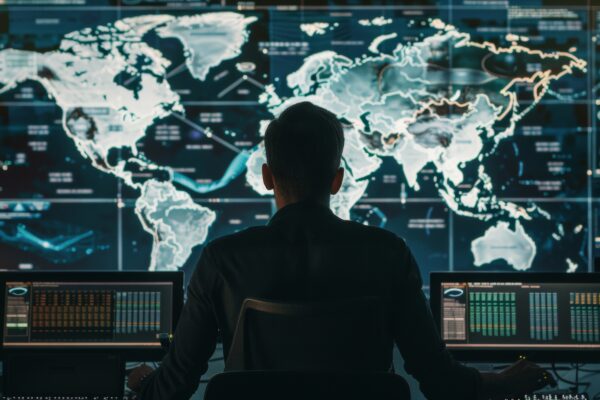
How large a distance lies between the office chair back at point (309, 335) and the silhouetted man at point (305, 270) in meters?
0.06

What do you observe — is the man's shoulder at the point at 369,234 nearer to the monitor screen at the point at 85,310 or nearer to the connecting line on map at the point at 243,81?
the monitor screen at the point at 85,310

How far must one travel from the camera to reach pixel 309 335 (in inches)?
41.9

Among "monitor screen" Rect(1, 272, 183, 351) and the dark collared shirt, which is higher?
the dark collared shirt

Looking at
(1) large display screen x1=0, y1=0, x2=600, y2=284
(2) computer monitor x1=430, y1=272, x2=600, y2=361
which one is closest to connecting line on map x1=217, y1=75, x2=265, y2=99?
(1) large display screen x1=0, y1=0, x2=600, y2=284

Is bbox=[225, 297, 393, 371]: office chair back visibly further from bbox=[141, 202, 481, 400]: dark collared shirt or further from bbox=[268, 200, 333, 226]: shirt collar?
bbox=[268, 200, 333, 226]: shirt collar

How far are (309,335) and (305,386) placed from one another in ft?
0.49

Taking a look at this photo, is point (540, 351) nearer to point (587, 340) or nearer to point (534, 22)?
point (587, 340)

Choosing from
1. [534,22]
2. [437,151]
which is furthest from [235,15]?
[534,22]

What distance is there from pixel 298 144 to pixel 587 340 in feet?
4.63

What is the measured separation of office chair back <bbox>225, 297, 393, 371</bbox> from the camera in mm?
1058

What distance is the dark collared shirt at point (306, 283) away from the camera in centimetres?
113

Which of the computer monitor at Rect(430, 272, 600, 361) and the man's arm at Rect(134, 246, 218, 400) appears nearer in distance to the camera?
the man's arm at Rect(134, 246, 218, 400)

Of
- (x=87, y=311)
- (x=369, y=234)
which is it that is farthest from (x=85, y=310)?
(x=369, y=234)

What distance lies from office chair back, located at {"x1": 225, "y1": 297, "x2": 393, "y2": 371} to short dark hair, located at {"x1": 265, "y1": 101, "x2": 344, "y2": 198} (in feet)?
0.86
